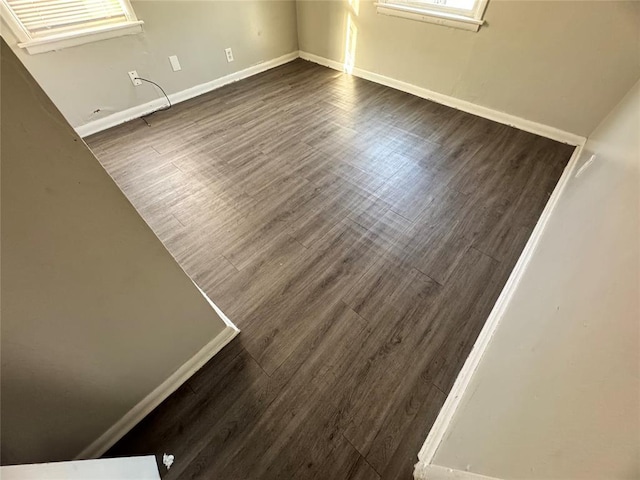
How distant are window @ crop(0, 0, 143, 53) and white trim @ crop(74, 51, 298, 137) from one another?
538 mm

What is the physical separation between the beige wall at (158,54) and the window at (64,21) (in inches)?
2.0

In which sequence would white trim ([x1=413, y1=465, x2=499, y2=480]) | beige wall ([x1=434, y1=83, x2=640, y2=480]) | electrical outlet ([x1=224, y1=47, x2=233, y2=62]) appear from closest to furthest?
beige wall ([x1=434, y1=83, x2=640, y2=480]) → white trim ([x1=413, y1=465, x2=499, y2=480]) → electrical outlet ([x1=224, y1=47, x2=233, y2=62])

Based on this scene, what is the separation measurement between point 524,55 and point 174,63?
2.89 m

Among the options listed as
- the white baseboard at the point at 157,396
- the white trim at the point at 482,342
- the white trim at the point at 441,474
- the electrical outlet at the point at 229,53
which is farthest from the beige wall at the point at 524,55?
the white baseboard at the point at 157,396

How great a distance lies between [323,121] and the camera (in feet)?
8.52

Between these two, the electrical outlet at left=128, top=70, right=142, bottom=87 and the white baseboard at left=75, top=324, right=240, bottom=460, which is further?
the electrical outlet at left=128, top=70, right=142, bottom=87

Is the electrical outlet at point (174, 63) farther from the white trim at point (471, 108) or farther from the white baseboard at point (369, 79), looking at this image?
the white trim at point (471, 108)

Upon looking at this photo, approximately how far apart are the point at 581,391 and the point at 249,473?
3.25ft

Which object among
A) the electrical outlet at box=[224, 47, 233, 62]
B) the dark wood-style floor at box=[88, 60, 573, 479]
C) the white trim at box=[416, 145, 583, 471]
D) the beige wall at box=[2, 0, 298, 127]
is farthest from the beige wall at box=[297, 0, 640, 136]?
the electrical outlet at box=[224, 47, 233, 62]

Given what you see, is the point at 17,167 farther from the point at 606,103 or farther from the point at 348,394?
the point at 606,103

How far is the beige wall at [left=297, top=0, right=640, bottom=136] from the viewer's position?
1.86 meters

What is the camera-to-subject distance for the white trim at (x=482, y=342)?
1.04 metres

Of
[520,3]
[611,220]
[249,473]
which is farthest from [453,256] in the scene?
[520,3]

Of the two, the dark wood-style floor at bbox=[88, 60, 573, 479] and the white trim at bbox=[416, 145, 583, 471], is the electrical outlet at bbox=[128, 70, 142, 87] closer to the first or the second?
the dark wood-style floor at bbox=[88, 60, 573, 479]
